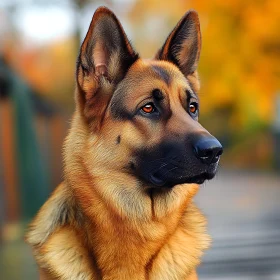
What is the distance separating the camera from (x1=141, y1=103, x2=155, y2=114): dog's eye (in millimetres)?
4117

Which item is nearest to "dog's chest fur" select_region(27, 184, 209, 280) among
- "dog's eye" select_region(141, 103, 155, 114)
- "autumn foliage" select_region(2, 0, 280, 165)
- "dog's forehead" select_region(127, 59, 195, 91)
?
"dog's eye" select_region(141, 103, 155, 114)

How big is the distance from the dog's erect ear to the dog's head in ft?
0.41

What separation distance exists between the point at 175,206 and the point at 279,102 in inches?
966

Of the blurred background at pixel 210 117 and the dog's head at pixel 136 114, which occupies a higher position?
the dog's head at pixel 136 114

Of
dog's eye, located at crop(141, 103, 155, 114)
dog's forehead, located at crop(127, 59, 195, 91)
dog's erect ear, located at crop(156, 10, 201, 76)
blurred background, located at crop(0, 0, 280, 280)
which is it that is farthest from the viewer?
blurred background, located at crop(0, 0, 280, 280)

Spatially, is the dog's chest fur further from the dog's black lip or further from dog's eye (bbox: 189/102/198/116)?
dog's eye (bbox: 189/102/198/116)

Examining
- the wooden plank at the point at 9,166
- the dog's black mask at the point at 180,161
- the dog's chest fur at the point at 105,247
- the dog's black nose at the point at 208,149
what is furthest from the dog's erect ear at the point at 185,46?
the wooden plank at the point at 9,166

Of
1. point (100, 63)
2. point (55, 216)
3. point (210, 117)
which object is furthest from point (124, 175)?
point (210, 117)

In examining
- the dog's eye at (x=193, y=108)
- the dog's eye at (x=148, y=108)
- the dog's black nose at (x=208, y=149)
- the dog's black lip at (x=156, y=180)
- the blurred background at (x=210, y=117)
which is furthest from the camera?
the blurred background at (x=210, y=117)

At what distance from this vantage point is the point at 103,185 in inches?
161

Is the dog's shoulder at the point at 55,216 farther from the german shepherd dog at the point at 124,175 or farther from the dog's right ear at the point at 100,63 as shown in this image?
the dog's right ear at the point at 100,63

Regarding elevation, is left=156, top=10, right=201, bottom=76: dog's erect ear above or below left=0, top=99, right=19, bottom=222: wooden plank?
above

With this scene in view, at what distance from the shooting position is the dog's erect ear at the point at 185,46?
4594 mm

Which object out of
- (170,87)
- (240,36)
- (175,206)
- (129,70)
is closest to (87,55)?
(129,70)
